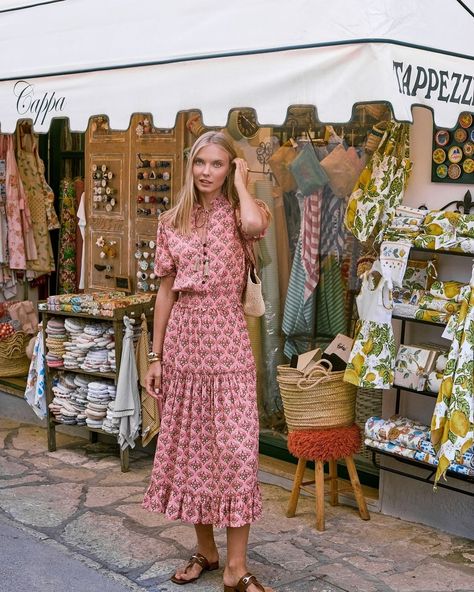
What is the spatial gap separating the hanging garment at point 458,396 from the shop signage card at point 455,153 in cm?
66

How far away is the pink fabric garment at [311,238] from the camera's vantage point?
19.8 feet

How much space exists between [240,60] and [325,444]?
213 centimetres

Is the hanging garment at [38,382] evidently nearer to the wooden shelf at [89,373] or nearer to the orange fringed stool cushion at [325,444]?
the wooden shelf at [89,373]

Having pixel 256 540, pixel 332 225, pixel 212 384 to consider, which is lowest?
pixel 256 540

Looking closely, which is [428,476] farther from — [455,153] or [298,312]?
[455,153]

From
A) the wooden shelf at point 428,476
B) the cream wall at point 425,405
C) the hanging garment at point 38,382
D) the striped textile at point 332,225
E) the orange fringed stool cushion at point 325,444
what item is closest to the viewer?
the wooden shelf at point 428,476

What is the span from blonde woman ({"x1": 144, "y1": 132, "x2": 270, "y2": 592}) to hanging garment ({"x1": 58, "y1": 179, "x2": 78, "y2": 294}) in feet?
13.3

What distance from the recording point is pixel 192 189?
431 cm

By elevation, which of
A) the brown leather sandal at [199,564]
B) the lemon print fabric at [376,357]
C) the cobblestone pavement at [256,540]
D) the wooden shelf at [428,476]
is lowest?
the cobblestone pavement at [256,540]

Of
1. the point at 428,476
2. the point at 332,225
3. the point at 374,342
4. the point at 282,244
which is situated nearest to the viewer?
the point at 374,342

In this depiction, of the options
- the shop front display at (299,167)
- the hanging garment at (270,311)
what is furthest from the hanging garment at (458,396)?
the hanging garment at (270,311)

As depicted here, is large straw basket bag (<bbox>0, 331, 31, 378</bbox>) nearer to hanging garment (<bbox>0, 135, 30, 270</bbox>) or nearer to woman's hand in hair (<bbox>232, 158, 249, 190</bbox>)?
hanging garment (<bbox>0, 135, 30, 270</bbox>)

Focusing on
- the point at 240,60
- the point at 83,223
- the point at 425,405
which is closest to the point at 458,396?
the point at 425,405

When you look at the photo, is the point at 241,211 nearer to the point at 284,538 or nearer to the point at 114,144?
the point at 284,538
